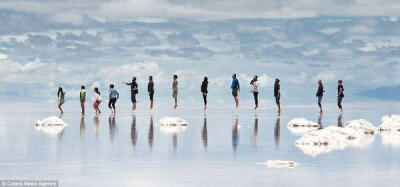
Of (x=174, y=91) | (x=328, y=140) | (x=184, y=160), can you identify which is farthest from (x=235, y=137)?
(x=174, y=91)

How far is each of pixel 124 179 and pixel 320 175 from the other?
3.84 metres

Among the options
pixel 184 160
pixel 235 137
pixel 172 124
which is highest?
pixel 172 124

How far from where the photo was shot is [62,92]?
49.2m

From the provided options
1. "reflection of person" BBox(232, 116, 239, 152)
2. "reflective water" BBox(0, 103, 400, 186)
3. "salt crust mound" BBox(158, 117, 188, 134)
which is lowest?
"reflective water" BBox(0, 103, 400, 186)

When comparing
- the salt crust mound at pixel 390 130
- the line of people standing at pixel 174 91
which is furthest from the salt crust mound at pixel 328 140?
the line of people standing at pixel 174 91

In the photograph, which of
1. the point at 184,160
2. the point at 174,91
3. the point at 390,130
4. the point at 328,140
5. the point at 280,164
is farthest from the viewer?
the point at 174,91

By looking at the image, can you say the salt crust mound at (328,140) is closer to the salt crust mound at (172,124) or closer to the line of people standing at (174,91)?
the salt crust mound at (172,124)

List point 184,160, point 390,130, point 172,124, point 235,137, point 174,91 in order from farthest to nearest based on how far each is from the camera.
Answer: point 174,91 → point 172,124 → point 390,130 → point 235,137 → point 184,160

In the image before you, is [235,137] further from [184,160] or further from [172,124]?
[184,160]

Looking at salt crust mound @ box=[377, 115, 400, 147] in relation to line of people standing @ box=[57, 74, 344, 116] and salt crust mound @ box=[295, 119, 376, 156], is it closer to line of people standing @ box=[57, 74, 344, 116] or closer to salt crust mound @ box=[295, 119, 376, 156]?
salt crust mound @ box=[295, 119, 376, 156]

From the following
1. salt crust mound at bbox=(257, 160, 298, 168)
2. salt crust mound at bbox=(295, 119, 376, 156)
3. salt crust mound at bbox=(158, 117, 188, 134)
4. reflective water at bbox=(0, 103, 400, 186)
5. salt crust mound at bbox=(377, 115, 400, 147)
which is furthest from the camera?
salt crust mound at bbox=(158, 117, 188, 134)

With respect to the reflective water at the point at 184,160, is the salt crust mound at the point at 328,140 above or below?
above

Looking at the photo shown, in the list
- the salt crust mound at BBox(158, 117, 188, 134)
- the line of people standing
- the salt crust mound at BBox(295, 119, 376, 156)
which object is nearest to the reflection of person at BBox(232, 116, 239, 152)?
the salt crust mound at BBox(295, 119, 376, 156)

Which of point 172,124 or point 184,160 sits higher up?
point 172,124
